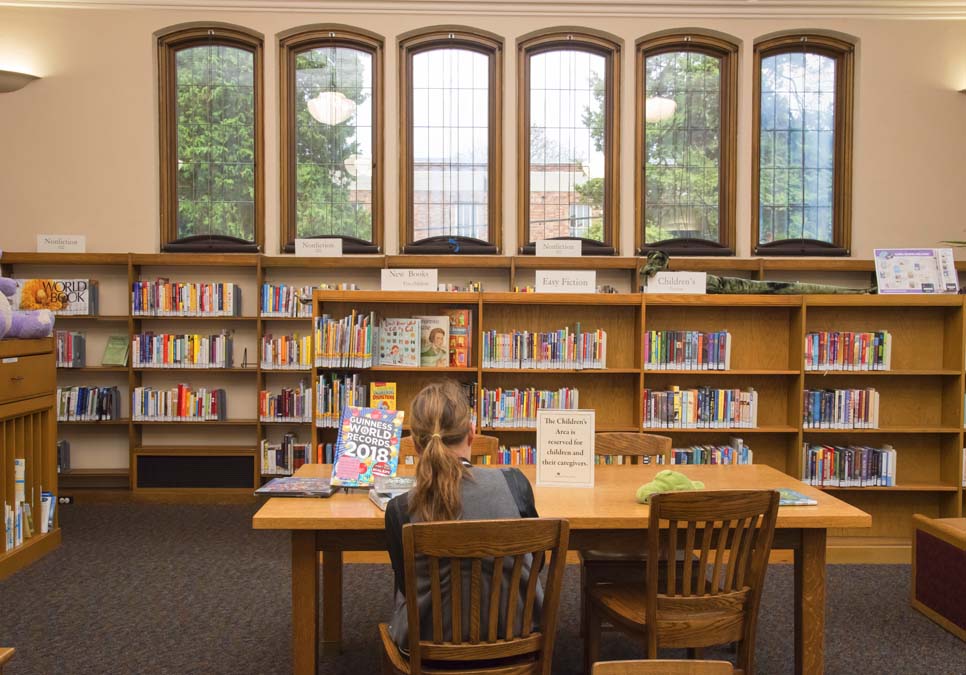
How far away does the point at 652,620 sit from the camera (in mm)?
2465

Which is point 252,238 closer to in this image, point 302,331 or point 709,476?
point 302,331

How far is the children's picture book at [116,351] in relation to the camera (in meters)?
6.83

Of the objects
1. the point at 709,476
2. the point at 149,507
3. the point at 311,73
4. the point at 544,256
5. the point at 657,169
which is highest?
the point at 311,73

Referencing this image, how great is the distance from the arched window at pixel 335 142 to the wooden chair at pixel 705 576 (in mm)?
5260

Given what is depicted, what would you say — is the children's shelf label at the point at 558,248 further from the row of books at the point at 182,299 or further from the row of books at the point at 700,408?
the row of books at the point at 182,299

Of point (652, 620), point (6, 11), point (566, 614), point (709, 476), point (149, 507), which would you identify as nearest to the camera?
point (652, 620)

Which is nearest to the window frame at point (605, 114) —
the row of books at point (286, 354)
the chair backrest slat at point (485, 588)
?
the row of books at point (286, 354)

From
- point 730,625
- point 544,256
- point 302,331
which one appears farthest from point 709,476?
point 302,331

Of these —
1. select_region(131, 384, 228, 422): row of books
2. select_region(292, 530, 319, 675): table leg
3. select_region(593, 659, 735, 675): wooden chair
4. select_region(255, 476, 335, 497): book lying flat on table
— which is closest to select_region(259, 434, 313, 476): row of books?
select_region(131, 384, 228, 422): row of books

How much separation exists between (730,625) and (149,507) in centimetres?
530

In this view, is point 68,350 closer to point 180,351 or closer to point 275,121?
point 180,351

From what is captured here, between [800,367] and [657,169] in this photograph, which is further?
[657,169]

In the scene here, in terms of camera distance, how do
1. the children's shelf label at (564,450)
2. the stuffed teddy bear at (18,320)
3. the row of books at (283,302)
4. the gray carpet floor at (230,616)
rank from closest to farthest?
the children's shelf label at (564,450) < the gray carpet floor at (230,616) < the stuffed teddy bear at (18,320) < the row of books at (283,302)

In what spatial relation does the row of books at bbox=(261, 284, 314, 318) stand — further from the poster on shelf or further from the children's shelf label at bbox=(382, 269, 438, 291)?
the poster on shelf
